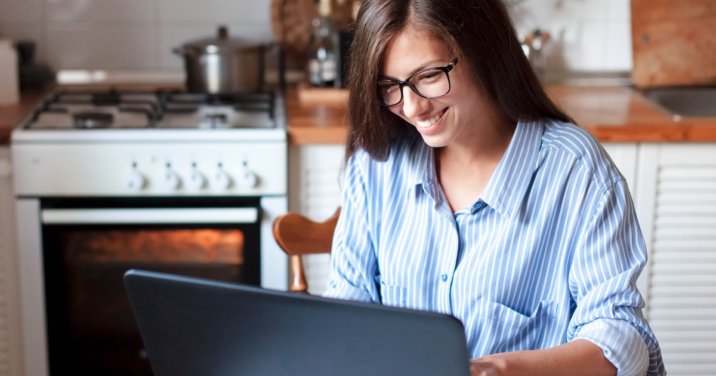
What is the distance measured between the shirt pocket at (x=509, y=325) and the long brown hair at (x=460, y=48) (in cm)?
27

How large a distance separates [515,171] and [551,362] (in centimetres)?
33

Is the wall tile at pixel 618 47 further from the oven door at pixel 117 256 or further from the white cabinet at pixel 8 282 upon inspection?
the white cabinet at pixel 8 282

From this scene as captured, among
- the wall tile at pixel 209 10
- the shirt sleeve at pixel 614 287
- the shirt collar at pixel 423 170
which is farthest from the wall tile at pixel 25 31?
the shirt sleeve at pixel 614 287

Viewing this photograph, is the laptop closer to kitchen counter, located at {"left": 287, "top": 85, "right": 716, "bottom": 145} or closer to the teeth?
the teeth

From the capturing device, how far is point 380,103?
4.75 ft

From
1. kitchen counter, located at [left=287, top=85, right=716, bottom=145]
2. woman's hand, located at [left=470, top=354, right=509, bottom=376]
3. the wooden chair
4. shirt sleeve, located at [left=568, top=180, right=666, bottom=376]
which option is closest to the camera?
woman's hand, located at [left=470, top=354, right=509, bottom=376]

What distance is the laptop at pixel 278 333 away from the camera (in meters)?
0.98

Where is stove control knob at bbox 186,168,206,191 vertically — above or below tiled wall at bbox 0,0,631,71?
below

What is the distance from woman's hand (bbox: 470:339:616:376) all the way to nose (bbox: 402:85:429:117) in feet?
1.10

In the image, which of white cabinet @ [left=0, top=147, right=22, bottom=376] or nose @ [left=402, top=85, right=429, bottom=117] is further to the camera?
white cabinet @ [left=0, top=147, right=22, bottom=376]

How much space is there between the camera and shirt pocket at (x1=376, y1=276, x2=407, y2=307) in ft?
5.24

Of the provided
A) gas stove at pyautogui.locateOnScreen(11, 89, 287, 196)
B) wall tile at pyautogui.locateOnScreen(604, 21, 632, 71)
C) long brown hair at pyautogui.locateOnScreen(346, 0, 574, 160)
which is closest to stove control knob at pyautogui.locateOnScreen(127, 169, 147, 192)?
gas stove at pyautogui.locateOnScreen(11, 89, 287, 196)

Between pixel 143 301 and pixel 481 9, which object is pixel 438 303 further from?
pixel 143 301

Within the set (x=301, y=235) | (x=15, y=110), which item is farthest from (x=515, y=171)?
(x=15, y=110)
